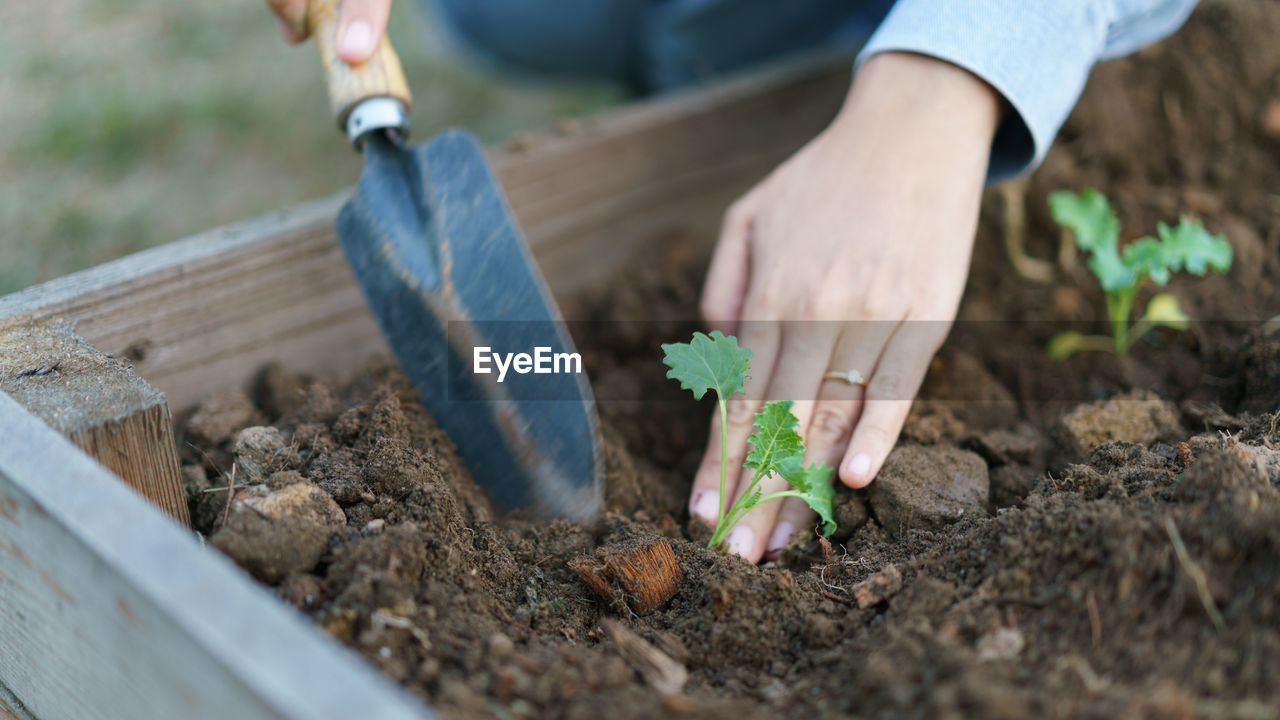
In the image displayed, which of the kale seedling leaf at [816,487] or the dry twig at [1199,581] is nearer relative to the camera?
the dry twig at [1199,581]

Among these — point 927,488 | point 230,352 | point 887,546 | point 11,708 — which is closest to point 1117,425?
point 927,488

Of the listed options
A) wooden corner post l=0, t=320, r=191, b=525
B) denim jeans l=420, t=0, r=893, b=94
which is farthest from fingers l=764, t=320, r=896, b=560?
denim jeans l=420, t=0, r=893, b=94

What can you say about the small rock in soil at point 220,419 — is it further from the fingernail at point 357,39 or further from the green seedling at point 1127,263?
the green seedling at point 1127,263

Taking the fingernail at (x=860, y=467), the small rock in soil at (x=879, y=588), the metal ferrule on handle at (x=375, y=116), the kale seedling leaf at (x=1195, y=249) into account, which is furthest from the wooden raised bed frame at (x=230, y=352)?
the kale seedling leaf at (x=1195, y=249)

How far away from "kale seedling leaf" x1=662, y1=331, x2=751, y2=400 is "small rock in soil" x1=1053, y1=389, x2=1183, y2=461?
0.66 m

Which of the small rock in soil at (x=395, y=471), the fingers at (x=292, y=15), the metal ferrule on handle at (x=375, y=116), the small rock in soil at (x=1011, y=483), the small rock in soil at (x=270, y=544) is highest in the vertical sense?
the fingers at (x=292, y=15)

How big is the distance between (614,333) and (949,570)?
1.15 meters

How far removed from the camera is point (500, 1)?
342cm

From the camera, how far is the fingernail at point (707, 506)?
150 cm

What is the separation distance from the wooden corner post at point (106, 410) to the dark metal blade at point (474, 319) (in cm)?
45

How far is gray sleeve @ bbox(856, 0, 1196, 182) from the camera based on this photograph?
66.6 inches

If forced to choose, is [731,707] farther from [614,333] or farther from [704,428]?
[614,333]

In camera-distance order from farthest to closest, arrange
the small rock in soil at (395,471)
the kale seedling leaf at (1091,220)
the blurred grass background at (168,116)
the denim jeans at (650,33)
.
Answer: the denim jeans at (650,33)
the blurred grass background at (168,116)
the kale seedling leaf at (1091,220)
the small rock in soil at (395,471)

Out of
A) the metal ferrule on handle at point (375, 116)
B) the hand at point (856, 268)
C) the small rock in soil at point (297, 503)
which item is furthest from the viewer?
the metal ferrule on handle at point (375, 116)
